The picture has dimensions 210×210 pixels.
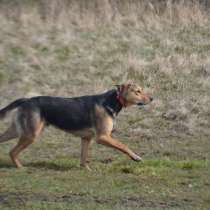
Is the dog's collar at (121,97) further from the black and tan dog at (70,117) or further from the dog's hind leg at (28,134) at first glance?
the dog's hind leg at (28,134)

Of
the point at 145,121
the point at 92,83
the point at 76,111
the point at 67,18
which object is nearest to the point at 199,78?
the point at 92,83

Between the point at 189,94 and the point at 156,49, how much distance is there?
3.82 meters

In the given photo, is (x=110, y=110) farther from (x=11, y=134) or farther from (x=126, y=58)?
(x=126, y=58)

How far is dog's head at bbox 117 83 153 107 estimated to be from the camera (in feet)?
37.8

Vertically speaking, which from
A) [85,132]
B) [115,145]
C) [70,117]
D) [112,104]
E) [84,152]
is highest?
[112,104]

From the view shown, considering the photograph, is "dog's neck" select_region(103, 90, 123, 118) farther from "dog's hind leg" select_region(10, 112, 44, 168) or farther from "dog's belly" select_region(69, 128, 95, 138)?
"dog's hind leg" select_region(10, 112, 44, 168)

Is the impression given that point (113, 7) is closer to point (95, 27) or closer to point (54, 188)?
point (95, 27)

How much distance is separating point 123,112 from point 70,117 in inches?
183

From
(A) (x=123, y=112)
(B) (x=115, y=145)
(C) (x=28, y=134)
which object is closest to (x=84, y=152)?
(B) (x=115, y=145)

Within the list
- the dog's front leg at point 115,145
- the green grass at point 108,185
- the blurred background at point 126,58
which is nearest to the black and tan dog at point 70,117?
the dog's front leg at point 115,145

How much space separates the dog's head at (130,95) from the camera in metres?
11.5

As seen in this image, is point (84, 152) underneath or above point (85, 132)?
underneath

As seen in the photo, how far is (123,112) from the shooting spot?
51.9ft

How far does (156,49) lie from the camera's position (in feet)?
68.3
